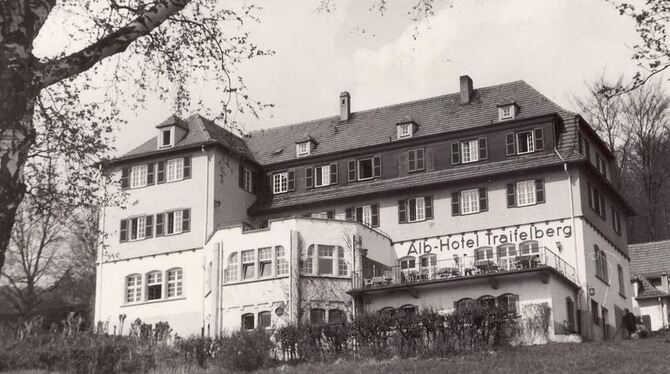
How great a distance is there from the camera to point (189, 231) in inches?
2060

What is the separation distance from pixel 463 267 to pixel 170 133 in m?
18.1

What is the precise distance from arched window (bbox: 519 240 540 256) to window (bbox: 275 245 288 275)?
11365 mm

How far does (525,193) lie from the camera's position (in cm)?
4900

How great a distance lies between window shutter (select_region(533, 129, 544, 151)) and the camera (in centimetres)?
4966

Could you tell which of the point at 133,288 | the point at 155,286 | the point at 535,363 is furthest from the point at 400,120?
the point at 535,363

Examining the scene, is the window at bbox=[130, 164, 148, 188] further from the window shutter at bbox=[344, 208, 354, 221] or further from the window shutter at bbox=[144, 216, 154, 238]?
the window shutter at bbox=[344, 208, 354, 221]

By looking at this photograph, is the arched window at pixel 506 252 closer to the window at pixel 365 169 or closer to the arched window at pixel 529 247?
the arched window at pixel 529 247

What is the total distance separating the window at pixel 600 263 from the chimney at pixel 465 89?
1107 cm

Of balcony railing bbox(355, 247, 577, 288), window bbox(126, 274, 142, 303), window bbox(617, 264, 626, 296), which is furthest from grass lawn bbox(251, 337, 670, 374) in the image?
window bbox(126, 274, 142, 303)

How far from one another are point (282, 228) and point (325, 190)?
7.64m

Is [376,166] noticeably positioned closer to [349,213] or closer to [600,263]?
[349,213]

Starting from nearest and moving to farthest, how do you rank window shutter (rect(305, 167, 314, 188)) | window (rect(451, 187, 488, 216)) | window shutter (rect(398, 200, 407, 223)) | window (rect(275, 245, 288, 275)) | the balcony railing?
the balcony railing, window (rect(275, 245, 288, 275)), window (rect(451, 187, 488, 216)), window shutter (rect(398, 200, 407, 223)), window shutter (rect(305, 167, 314, 188))

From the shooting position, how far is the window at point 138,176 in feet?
180

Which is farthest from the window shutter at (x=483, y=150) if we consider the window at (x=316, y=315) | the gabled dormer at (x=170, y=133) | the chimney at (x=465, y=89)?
the gabled dormer at (x=170, y=133)
